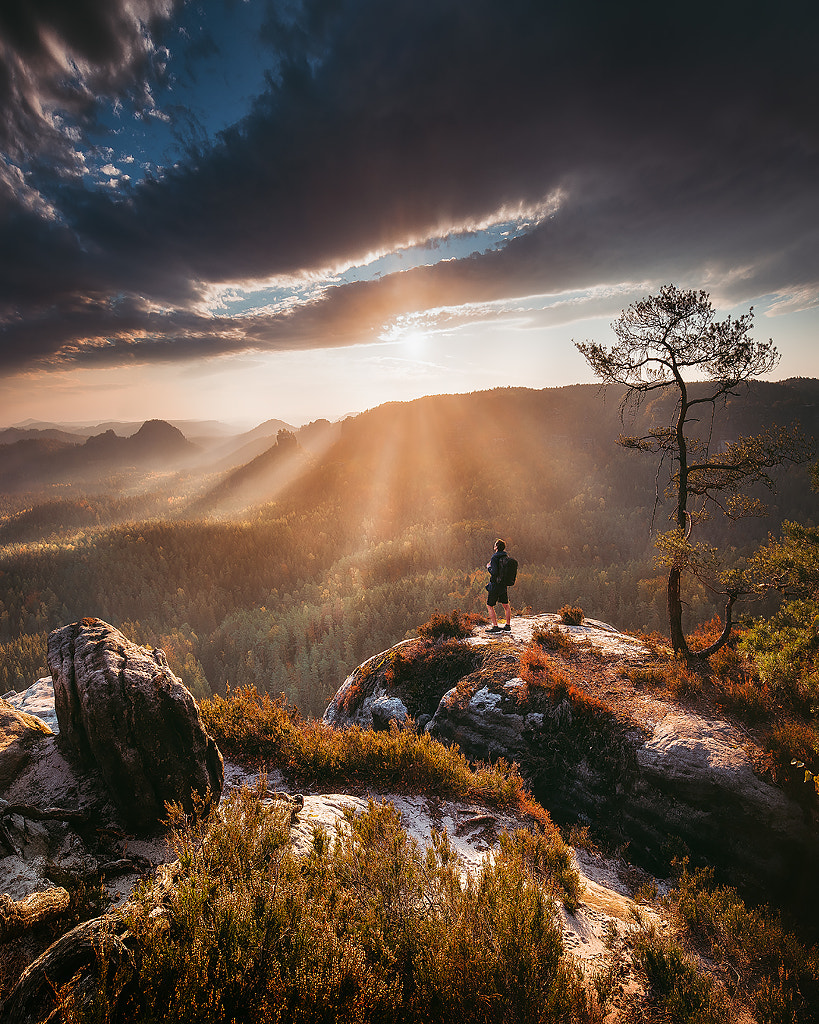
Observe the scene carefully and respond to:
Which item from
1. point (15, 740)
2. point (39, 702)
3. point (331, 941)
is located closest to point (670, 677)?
point (331, 941)

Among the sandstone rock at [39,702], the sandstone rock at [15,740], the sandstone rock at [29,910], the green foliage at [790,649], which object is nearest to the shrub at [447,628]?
the green foliage at [790,649]

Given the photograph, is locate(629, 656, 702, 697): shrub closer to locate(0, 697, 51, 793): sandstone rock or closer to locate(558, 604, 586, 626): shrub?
locate(558, 604, 586, 626): shrub

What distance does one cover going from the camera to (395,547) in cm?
4500

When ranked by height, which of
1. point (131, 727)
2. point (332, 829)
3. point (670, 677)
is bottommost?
point (670, 677)

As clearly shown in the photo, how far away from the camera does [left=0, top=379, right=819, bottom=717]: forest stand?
98.6ft

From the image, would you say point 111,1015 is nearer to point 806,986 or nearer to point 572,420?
point 806,986

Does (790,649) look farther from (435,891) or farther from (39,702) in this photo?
(39,702)

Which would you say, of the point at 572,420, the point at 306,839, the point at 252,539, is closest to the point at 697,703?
the point at 306,839

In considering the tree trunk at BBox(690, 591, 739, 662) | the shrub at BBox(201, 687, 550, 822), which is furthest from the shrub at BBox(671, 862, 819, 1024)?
the tree trunk at BBox(690, 591, 739, 662)

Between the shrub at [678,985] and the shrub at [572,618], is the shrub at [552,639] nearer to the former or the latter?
the shrub at [572,618]

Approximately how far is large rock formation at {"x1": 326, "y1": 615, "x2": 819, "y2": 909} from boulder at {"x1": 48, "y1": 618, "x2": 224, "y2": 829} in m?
7.03

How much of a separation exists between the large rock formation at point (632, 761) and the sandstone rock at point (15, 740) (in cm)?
819

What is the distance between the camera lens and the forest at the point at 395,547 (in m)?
30.1

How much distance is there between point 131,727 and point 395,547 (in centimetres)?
3997
